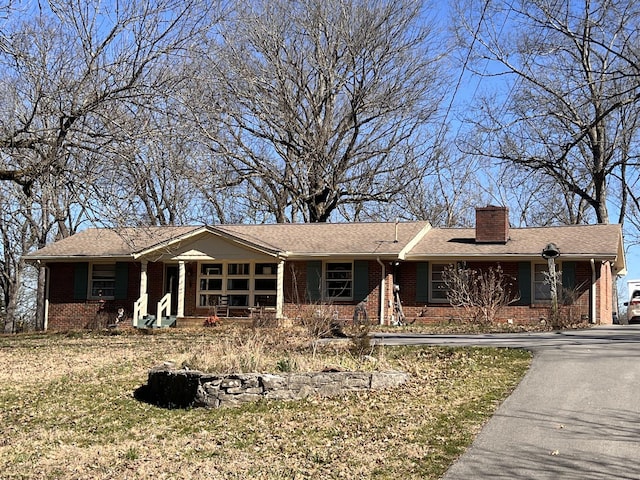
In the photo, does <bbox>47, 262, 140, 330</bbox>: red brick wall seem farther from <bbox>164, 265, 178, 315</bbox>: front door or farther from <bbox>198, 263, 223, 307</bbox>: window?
<bbox>198, 263, 223, 307</bbox>: window

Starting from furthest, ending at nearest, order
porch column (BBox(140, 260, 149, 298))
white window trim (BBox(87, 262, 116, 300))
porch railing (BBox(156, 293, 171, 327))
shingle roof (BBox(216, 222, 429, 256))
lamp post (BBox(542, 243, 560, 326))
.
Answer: white window trim (BBox(87, 262, 116, 300)), porch column (BBox(140, 260, 149, 298)), porch railing (BBox(156, 293, 171, 327)), shingle roof (BBox(216, 222, 429, 256)), lamp post (BBox(542, 243, 560, 326))

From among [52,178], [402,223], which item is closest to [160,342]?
[52,178]

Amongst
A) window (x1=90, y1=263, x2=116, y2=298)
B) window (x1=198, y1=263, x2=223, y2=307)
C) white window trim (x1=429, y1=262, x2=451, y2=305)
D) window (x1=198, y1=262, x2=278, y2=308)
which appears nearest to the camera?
white window trim (x1=429, y1=262, x2=451, y2=305)

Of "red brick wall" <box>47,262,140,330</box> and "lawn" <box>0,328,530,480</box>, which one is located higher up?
"red brick wall" <box>47,262,140,330</box>

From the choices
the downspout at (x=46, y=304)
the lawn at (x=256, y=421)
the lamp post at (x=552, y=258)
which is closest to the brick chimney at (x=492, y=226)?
the lamp post at (x=552, y=258)

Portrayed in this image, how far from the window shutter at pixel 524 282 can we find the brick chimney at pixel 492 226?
1437mm

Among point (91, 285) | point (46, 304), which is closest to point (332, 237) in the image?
point (91, 285)

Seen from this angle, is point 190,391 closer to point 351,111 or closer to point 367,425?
point 367,425

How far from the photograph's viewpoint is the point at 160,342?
63.4 feet

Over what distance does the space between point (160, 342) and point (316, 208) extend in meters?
15.9

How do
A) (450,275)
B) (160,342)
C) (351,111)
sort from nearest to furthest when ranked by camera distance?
(160,342) < (450,275) < (351,111)

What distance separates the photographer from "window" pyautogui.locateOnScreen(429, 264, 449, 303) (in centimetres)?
2624

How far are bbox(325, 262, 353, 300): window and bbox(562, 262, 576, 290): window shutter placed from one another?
22.6 ft

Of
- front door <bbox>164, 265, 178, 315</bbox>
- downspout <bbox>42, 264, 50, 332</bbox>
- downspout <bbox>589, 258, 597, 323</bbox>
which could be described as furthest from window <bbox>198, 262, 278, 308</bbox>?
downspout <bbox>589, 258, 597, 323</bbox>
